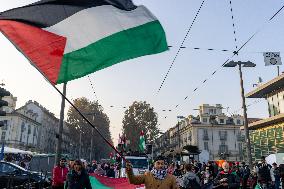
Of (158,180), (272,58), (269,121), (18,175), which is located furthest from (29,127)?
(158,180)

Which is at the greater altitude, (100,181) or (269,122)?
(269,122)

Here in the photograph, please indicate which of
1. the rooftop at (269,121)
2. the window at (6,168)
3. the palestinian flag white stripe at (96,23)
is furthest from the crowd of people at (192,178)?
the rooftop at (269,121)

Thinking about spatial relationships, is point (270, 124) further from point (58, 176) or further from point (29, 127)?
point (29, 127)

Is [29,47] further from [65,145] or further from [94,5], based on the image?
[65,145]

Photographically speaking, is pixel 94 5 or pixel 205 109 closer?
pixel 94 5

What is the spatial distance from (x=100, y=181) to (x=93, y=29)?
20.0ft

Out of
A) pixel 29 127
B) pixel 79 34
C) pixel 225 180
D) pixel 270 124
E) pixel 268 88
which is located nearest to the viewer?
pixel 79 34

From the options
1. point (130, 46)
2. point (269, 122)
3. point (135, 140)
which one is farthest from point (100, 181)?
point (135, 140)

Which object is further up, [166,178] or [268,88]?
[268,88]

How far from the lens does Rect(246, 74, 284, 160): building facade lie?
1206 inches

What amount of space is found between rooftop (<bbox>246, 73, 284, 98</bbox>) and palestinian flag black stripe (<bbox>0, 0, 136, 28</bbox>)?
2561 centimetres

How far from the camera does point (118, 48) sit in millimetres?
6023

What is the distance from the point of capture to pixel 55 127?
110750 millimetres

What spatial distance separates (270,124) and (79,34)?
30382 millimetres
